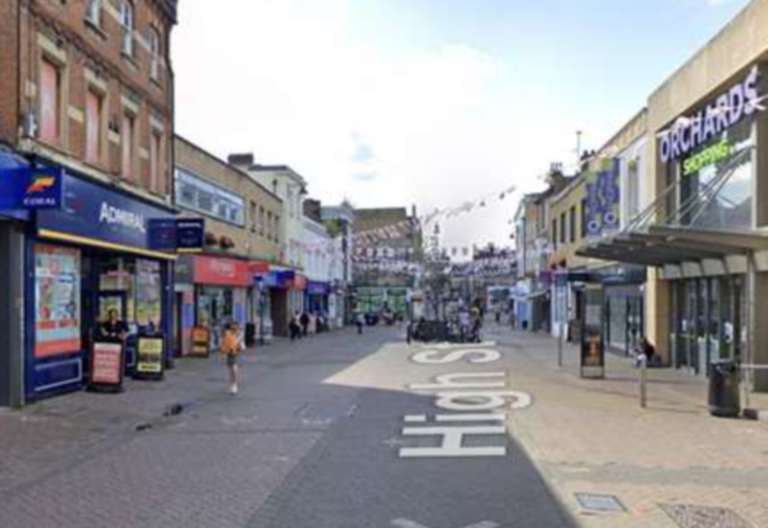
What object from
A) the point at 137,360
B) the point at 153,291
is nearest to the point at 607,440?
the point at 137,360

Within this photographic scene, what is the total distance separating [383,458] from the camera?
11438 mm

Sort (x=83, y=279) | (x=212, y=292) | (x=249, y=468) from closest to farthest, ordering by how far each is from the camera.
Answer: (x=249, y=468)
(x=83, y=279)
(x=212, y=292)

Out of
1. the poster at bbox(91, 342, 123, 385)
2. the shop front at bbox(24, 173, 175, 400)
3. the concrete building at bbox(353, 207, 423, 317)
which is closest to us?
the shop front at bbox(24, 173, 175, 400)

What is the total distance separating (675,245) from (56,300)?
12308 millimetres

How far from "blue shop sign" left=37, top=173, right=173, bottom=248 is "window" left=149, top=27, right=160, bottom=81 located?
143 inches

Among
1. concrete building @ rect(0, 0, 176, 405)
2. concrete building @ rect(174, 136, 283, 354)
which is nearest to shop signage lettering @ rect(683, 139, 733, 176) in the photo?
concrete building @ rect(0, 0, 176, 405)

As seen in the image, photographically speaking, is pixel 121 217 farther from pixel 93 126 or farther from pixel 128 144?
pixel 128 144

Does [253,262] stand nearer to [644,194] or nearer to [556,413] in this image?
[644,194]

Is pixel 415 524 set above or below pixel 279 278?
below

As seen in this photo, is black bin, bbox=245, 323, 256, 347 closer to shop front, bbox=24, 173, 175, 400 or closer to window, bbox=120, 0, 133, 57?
shop front, bbox=24, 173, 175, 400

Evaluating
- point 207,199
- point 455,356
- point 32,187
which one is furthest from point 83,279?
point 455,356

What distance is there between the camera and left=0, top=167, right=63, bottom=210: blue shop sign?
15.5 m

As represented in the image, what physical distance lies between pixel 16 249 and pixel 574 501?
1101 cm

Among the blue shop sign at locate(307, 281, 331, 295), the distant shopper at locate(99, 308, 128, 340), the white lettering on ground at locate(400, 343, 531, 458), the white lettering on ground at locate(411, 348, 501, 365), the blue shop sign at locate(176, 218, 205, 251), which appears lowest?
the white lettering on ground at locate(411, 348, 501, 365)
